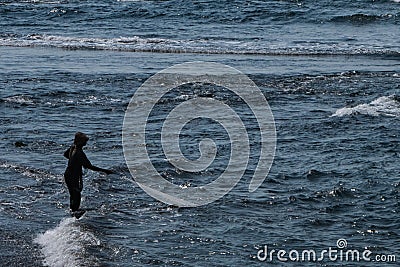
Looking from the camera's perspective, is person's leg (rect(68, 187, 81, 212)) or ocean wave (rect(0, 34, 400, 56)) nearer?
person's leg (rect(68, 187, 81, 212))

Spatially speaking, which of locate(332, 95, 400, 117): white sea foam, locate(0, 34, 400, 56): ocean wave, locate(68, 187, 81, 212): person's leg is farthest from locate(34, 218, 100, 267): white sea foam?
locate(0, 34, 400, 56): ocean wave

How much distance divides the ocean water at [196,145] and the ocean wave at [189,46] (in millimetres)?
78

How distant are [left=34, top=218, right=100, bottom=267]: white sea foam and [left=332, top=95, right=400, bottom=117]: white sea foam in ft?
30.6

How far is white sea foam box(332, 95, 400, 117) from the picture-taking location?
2117 cm

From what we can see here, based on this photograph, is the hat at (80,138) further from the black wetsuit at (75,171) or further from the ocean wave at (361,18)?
the ocean wave at (361,18)

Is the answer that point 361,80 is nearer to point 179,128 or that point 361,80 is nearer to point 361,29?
point 179,128

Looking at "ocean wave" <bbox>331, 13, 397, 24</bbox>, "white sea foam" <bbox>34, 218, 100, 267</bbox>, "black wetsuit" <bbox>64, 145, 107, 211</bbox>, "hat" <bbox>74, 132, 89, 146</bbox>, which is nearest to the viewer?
"white sea foam" <bbox>34, 218, 100, 267</bbox>

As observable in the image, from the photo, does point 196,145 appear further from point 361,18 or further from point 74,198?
point 361,18

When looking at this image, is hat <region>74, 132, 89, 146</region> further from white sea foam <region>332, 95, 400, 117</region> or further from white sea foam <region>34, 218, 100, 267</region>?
white sea foam <region>332, 95, 400, 117</region>

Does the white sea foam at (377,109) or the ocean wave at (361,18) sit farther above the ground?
the ocean wave at (361,18)

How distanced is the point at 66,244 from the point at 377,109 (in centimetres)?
1081

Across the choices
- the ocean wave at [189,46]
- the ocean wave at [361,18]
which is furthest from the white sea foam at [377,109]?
the ocean wave at [361,18]

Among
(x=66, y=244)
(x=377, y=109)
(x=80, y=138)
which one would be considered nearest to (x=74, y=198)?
(x=80, y=138)

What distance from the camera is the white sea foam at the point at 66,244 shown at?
40.9 feet
